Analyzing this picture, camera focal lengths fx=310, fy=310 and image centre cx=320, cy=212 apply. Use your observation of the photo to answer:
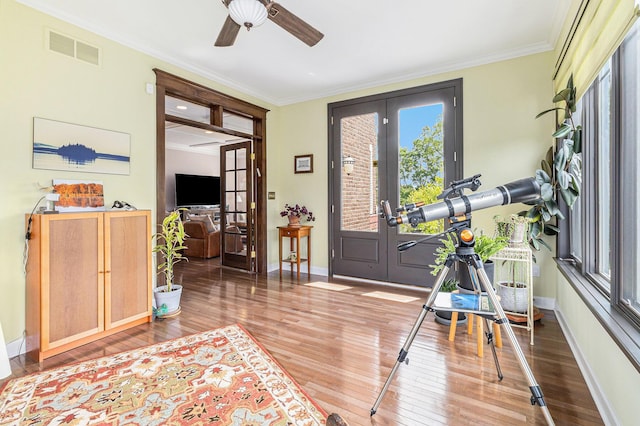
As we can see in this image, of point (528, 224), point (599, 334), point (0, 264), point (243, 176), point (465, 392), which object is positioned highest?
point (243, 176)

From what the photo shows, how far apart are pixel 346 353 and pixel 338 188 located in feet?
8.39

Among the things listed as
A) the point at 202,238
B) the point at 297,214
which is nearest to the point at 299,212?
the point at 297,214

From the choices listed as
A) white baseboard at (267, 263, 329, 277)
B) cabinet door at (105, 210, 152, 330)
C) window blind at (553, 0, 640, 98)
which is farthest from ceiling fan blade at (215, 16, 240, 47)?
white baseboard at (267, 263, 329, 277)

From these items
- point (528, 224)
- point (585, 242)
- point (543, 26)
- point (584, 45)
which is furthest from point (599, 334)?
point (543, 26)

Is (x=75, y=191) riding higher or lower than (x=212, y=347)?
higher

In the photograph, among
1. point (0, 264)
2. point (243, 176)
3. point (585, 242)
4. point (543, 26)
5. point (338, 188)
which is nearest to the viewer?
point (0, 264)

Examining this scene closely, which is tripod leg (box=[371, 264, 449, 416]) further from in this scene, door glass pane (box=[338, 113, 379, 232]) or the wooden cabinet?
door glass pane (box=[338, 113, 379, 232])

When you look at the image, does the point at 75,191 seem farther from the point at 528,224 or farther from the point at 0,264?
the point at 528,224

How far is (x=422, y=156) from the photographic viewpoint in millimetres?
3768

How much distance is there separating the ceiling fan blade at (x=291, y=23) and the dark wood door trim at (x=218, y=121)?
1793mm

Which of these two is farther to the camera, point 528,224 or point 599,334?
point 528,224

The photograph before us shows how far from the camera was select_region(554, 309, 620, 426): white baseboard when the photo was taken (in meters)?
1.48

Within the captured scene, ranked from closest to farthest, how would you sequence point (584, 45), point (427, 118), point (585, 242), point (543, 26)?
point (584, 45) → point (585, 242) → point (543, 26) → point (427, 118)

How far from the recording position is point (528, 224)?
8.79 feet
